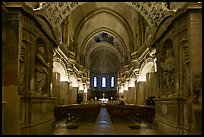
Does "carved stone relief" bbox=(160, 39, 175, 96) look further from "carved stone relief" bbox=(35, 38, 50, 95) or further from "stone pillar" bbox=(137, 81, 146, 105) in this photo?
"stone pillar" bbox=(137, 81, 146, 105)

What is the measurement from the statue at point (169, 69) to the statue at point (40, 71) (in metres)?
4.43

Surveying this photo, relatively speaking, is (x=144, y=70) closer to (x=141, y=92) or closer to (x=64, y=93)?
(x=141, y=92)

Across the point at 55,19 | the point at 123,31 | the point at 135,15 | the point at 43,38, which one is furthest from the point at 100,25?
the point at 43,38

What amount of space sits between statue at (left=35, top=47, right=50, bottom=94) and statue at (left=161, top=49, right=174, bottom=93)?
443cm

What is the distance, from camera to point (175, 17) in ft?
33.0

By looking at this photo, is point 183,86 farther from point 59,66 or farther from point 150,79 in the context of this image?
point 59,66

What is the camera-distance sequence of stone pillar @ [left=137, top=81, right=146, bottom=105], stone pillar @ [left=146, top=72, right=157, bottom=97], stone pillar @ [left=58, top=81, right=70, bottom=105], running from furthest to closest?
stone pillar @ [left=137, top=81, right=146, bottom=105] → stone pillar @ [left=58, top=81, right=70, bottom=105] → stone pillar @ [left=146, top=72, right=157, bottom=97]

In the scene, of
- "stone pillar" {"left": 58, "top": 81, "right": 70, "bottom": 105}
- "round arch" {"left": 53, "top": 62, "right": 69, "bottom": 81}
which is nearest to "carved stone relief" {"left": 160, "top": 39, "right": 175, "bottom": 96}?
"round arch" {"left": 53, "top": 62, "right": 69, "bottom": 81}

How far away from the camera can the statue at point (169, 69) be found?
1119 centimetres

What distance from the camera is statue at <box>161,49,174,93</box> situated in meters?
11.2

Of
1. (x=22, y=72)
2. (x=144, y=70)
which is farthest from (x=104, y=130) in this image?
(x=144, y=70)

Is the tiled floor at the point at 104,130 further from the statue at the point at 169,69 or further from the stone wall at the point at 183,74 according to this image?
the statue at the point at 169,69

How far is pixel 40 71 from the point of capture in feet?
36.6

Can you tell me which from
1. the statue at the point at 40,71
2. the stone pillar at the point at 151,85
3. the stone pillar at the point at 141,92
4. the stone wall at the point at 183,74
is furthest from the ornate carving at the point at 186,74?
the stone pillar at the point at 141,92
